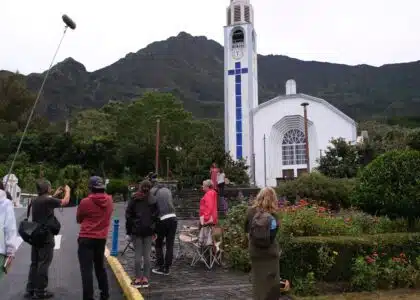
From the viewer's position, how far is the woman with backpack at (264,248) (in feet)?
16.7

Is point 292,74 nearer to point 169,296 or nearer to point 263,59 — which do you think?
point 263,59

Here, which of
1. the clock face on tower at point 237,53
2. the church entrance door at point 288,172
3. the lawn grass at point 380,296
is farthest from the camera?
the clock face on tower at point 237,53

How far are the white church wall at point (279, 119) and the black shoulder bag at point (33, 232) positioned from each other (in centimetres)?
3859

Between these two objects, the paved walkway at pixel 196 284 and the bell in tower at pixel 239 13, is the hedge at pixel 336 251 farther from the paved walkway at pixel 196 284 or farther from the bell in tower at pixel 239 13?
the bell in tower at pixel 239 13

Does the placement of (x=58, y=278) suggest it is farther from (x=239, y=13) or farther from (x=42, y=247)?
(x=239, y=13)

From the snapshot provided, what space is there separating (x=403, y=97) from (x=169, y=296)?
141 metres

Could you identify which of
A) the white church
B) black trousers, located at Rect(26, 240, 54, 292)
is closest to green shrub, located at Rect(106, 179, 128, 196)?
the white church

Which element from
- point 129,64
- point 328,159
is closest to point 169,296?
point 328,159

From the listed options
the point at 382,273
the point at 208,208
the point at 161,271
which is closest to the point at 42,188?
the point at 161,271

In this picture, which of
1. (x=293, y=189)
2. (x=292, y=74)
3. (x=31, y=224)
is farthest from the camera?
(x=292, y=74)

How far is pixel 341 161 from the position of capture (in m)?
28.0

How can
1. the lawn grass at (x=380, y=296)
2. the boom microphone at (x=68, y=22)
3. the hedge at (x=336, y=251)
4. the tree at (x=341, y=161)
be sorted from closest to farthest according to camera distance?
the boom microphone at (x=68, y=22) < the lawn grass at (x=380, y=296) < the hedge at (x=336, y=251) < the tree at (x=341, y=161)

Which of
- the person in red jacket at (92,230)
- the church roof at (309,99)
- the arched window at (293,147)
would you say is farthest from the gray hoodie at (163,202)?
the arched window at (293,147)

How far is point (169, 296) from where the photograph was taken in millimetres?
6465
